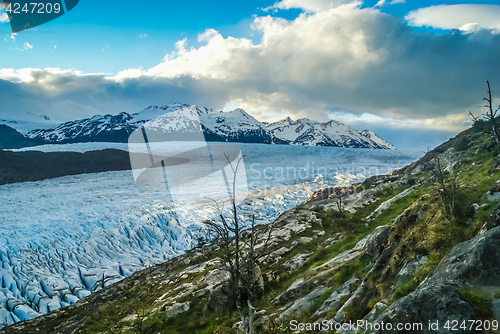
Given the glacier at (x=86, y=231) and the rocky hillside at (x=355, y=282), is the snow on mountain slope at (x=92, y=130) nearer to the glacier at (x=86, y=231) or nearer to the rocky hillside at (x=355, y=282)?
the glacier at (x=86, y=231)

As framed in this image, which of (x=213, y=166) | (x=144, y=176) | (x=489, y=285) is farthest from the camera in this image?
(x=213, y=166)

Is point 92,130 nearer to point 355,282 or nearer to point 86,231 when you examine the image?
point 86,231

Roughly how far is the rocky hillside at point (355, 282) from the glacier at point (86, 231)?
86.7 inches

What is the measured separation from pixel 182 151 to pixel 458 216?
3515 inches

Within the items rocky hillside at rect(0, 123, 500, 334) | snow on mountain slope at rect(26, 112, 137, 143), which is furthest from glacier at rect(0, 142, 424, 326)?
snow on mountain slope at rect(26, 112, 137, 143)

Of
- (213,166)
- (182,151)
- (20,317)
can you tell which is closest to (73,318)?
(20,317)

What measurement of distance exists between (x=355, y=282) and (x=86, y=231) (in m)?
34.0

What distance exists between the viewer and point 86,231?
32.1 meters

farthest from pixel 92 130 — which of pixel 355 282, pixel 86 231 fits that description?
pixel 355 282

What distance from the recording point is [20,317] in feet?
63.0

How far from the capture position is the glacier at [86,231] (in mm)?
22766

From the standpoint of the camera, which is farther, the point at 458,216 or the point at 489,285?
the point at 458,216

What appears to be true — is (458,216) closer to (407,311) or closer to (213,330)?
(407,311)

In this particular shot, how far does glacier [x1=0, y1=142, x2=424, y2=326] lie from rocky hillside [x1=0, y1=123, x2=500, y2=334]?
7.22ft
